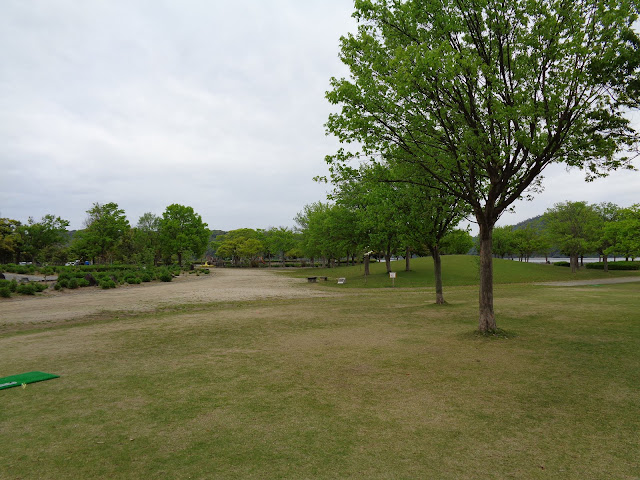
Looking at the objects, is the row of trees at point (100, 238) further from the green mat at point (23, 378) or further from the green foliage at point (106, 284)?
the green mat at point (23, 378)

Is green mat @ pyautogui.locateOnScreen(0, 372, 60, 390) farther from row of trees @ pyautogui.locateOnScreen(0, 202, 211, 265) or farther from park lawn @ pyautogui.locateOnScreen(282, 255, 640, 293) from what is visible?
row of trees @ pyautogui.locateOnScreen(0, 202, 211, 265)

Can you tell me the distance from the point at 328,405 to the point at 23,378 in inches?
230

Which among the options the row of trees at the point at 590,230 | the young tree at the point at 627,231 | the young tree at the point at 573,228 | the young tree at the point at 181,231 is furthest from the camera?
the young tree at the point at 181,231

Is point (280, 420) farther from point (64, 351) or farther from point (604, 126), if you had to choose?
point (604, 126)

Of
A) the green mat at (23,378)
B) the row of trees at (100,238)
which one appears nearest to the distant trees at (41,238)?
the row of trees at (100,238)

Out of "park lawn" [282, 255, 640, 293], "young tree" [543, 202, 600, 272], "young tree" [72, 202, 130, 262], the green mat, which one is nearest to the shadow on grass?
the green mat

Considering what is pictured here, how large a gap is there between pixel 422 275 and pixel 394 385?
36387 mm

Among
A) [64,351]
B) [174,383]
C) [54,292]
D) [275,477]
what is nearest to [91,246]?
[54,292]

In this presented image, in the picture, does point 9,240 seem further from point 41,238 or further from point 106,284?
point 106,284

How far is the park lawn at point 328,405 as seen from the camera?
402 cm

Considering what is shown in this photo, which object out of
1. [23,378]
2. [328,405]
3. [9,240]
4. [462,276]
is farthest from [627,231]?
[9,240]

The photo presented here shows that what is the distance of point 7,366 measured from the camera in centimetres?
812

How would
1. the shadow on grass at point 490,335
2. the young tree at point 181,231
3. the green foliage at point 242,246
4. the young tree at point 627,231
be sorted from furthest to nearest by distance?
the green foliage at point 242,246
the young tree at point 181,231
the young tree at point 627,231
the shadow on grass at point 490,335

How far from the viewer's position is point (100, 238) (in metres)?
61.3
